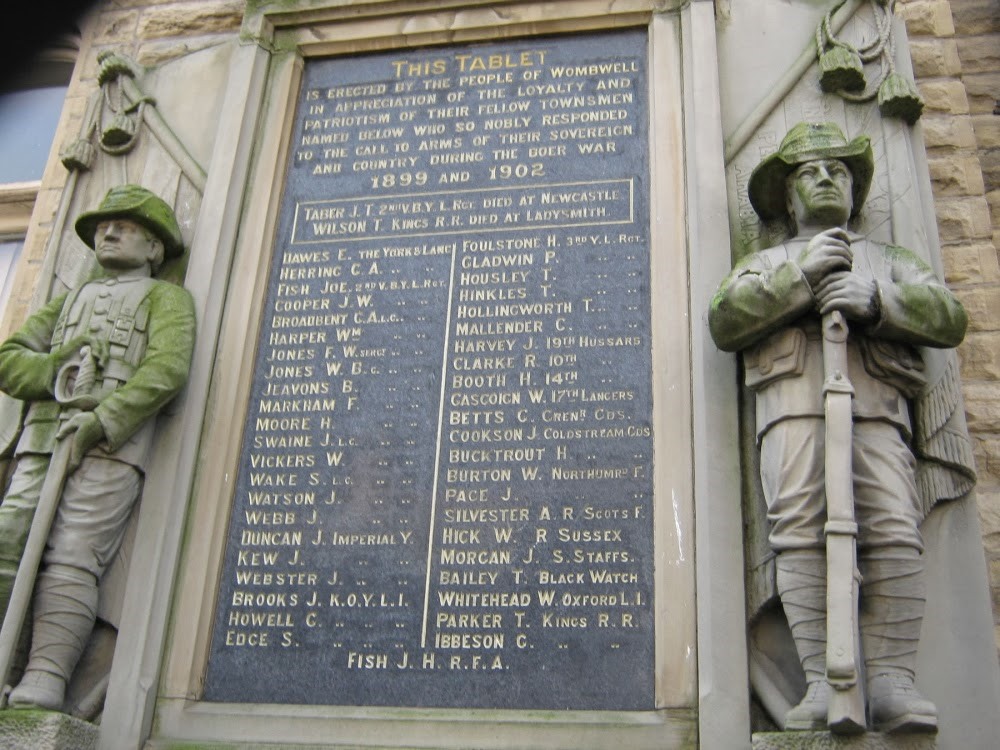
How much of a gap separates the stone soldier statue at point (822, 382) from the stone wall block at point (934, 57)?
2.22 meters

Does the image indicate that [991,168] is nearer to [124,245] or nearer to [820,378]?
[820,378]

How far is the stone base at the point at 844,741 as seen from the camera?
4707 millimetres

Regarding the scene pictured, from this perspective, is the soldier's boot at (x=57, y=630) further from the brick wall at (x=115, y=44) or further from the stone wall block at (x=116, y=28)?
the stone wall block at (x=116, y=28)

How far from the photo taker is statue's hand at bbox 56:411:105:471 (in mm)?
5965

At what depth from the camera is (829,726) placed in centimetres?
471

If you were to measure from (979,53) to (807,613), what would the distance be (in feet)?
15.9

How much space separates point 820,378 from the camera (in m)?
5.55

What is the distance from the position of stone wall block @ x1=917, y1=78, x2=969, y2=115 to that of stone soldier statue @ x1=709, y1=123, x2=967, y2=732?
206cm

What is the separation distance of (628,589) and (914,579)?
49.8 inches

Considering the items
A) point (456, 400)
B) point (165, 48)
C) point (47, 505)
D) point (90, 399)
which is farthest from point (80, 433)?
point (165, 48)

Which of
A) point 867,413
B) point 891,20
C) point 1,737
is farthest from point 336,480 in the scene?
point 891,20

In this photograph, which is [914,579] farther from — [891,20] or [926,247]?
[891,20]

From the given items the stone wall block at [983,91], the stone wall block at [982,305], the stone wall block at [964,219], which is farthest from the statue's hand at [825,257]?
the stone wall block at [983,91]

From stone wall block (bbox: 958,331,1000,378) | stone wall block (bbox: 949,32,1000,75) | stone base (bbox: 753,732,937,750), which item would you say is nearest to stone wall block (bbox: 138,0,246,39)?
stone wall block (bbox: 949,32,1000,75)
